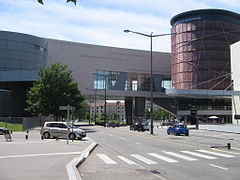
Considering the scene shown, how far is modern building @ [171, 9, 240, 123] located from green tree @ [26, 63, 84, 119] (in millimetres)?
44436

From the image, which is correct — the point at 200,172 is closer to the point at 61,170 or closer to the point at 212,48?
the point at 61,170

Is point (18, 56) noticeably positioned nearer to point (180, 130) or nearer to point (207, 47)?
point (180, 130)

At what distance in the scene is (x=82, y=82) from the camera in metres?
90.2

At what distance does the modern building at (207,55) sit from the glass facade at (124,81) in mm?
10410

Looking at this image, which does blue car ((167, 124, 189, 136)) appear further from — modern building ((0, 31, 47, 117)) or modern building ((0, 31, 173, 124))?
modern building ((0, 31, 47, 117))

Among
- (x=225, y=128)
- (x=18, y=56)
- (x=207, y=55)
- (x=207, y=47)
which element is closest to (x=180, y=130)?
(x=225, y=128)

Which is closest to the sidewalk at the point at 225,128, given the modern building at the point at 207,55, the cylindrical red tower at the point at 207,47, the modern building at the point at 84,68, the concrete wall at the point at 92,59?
the modern building at the point at 84,68

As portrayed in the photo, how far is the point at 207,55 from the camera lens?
89812mm

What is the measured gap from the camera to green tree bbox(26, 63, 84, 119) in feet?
162

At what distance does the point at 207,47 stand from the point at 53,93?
5553cm

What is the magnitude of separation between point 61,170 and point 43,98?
39862mm

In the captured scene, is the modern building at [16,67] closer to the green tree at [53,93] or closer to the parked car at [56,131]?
the green tree at [53,93]

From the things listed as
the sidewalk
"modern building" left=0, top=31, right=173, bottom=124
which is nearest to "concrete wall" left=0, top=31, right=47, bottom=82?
"modern building" left=0, top=31, right=173, bottom=124

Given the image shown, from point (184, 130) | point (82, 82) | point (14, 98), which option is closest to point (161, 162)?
point (184, 130)
